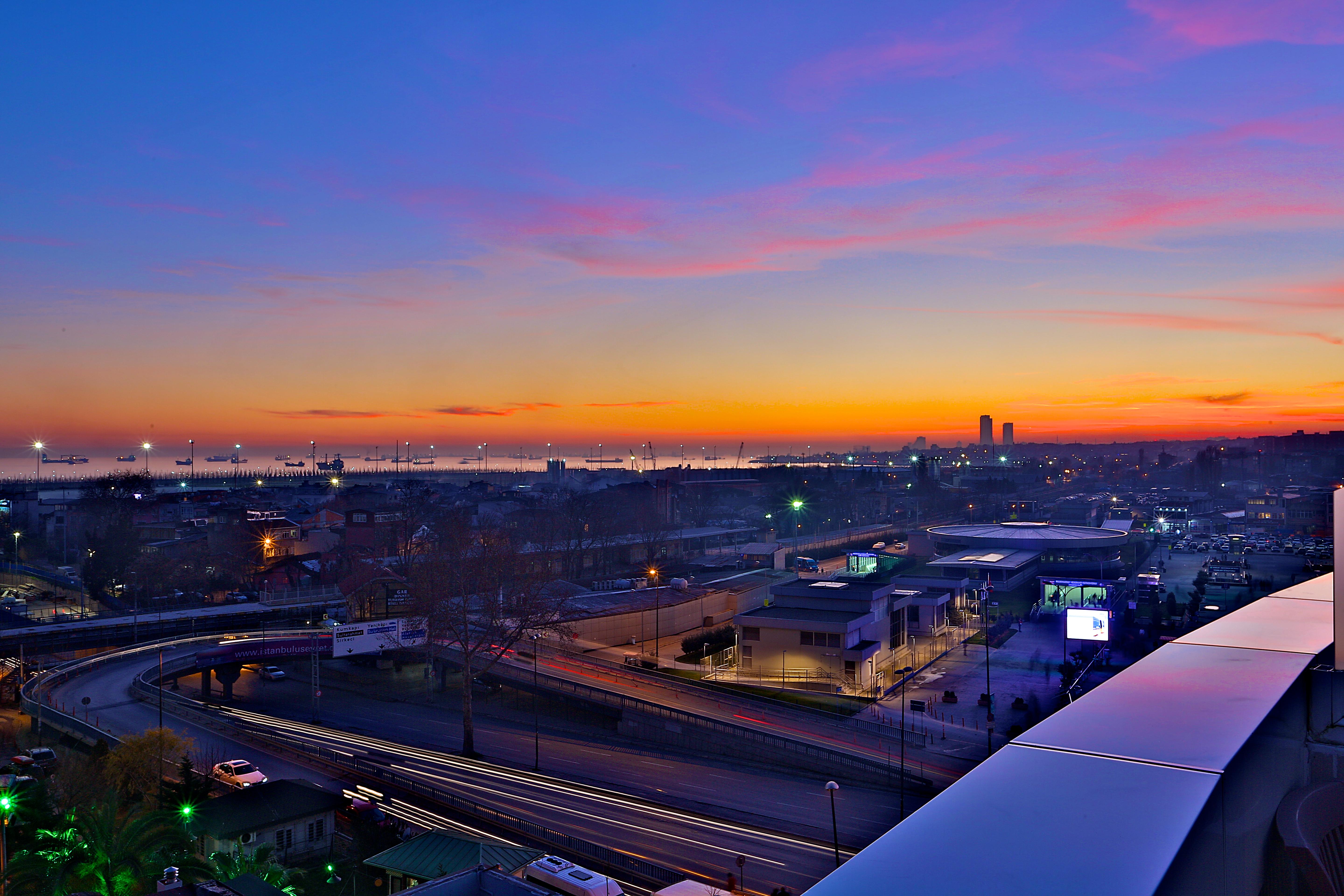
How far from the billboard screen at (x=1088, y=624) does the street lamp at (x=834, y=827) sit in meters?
18.6

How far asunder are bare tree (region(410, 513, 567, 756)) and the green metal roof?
9.16 meters

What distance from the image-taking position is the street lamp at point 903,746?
18.9m

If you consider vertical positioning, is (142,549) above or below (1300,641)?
below

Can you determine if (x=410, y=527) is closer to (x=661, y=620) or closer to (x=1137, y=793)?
(x=661, y=620)

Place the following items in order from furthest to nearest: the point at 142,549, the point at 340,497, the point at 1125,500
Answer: the point at 1125,500
the point at 340,497
the point at 142,549

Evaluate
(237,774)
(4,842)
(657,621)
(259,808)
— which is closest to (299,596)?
(657,621)

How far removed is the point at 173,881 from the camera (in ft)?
45.4

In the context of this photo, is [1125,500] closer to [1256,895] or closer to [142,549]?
[142,549]

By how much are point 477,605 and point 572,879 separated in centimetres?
2699

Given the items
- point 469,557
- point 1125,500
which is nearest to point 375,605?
point 469,557

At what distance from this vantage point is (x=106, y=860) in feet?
43.3

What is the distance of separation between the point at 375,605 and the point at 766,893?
30334mm

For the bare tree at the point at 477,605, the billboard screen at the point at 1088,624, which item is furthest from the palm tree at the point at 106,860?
the billboard screen at the point at 1088,624

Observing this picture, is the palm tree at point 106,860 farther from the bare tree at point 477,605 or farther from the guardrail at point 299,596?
the guardrail at point 299,596
